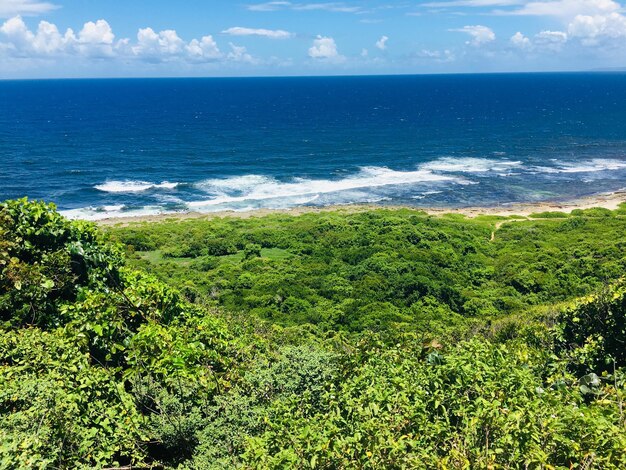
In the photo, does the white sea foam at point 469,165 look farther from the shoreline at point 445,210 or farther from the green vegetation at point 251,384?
the green vegetation at point 251,384

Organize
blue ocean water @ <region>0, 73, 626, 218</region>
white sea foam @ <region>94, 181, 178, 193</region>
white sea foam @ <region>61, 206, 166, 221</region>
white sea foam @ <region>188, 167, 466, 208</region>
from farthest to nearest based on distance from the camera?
white sea foam @ <region>94, 181, 178, 193</region> → white sea foam @ <region>188, 167, 466, 208</region> → blue ocean water @ <region>0, 73, 626, 218</region> → white sea foam @ <region>61, 206, 166, 221</region>

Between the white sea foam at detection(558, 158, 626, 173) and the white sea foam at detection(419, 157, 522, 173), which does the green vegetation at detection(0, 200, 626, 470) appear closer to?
the white sea foam at detection(419, 157, 522, 173)

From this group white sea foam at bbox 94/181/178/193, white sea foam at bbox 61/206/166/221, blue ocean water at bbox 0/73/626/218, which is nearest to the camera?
white sea foam at bbox 61/206/166/221

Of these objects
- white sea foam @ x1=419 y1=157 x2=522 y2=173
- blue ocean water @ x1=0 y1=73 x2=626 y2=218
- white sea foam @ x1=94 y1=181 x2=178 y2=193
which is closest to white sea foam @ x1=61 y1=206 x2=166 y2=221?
blue ocean water @ x1=0 y1=73 x2=626 y2=218

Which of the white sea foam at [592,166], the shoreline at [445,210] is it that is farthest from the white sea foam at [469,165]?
the shoreline at [445,210]

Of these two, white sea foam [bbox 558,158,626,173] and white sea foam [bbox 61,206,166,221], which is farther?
white sea foam [bbox 558,158,626,173]

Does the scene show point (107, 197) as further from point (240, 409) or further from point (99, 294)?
point (240, 409)

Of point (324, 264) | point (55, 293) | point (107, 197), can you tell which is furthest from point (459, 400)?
point (107, 197)
